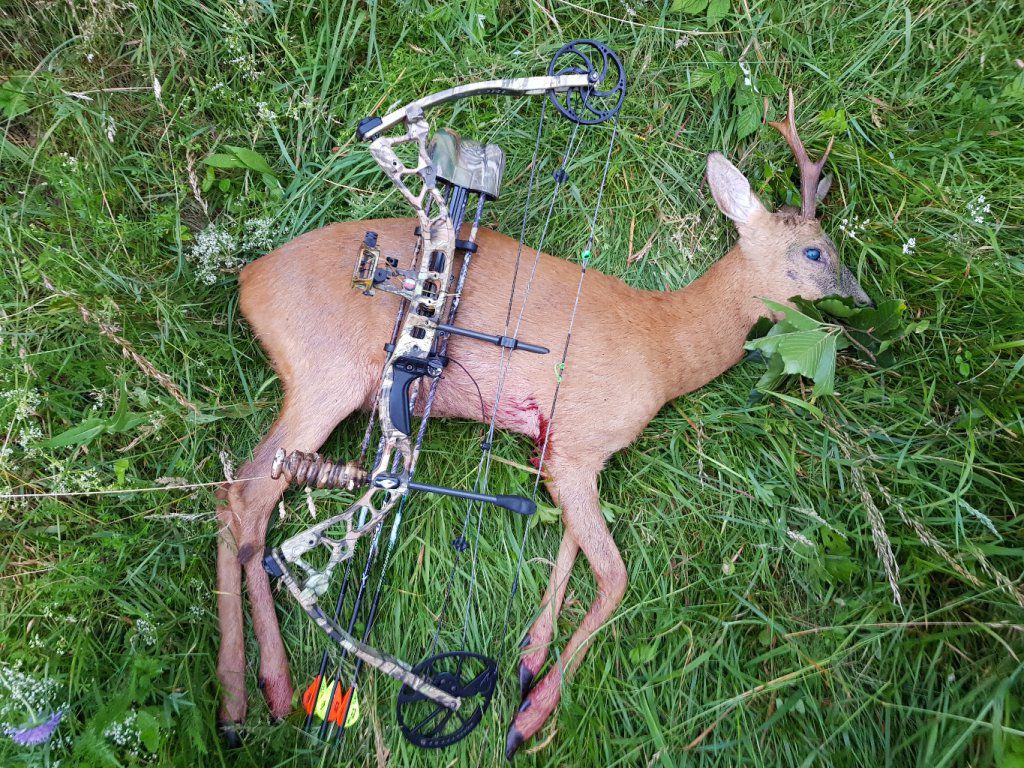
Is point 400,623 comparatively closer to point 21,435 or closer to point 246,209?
point 21,435

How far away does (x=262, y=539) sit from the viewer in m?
3.26

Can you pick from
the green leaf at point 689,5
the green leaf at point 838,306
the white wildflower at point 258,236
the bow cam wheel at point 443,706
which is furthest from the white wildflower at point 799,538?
the white wildflower at point 258,236

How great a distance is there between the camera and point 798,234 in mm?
3494

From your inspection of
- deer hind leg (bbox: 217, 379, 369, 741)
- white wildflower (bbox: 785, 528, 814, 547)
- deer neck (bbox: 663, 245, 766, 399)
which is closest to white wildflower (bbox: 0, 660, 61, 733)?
deer hind leg (bbox: 217, 379, 369, 741)

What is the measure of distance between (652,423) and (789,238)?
1241 millimetres

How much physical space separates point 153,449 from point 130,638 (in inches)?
35.4

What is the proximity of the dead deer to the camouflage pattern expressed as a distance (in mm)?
351

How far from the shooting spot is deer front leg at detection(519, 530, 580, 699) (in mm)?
3254

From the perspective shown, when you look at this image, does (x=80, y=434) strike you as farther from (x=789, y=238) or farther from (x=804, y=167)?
(x=804, y=167)

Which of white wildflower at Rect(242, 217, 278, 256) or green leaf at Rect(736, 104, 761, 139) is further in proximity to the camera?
green leaf at Rect(736, 104, 761, 139)

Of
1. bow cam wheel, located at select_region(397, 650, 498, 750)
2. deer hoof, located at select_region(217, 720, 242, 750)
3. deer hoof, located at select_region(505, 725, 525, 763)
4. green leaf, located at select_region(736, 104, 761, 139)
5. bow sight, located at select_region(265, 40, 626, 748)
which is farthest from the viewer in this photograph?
green leaf, located at select_region(736, 104, 761, 139)

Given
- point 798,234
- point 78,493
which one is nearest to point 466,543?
point 78,493

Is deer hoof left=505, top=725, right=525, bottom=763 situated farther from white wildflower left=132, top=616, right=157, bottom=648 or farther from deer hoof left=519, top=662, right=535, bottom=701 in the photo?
white wildflower left=132, top=616, right=157, bottom=648

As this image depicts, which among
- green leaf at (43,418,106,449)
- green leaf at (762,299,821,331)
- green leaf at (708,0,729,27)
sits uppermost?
green leaf at (708,0,729,27)
